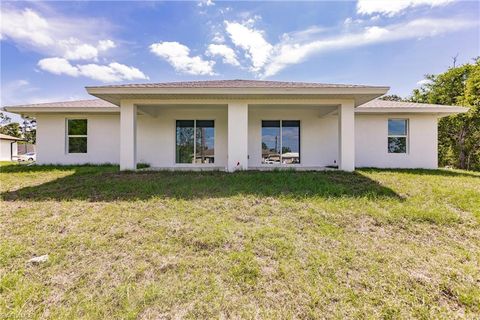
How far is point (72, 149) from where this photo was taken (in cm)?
1173

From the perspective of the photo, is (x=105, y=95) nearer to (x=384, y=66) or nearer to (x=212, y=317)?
(x=212, y=317)

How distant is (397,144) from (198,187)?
9.88 m

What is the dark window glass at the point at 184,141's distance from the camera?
35.8 feet

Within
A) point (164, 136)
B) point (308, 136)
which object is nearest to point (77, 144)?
point (164, 136)

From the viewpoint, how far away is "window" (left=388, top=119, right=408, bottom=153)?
11.0 meters

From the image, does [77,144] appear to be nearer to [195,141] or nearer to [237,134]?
[195,141]

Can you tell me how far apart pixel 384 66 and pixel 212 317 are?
650 inches

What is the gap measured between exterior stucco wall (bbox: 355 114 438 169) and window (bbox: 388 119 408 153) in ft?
0.56

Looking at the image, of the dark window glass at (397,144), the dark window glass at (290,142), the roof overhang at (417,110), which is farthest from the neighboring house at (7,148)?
the dark window glass at (397,144)

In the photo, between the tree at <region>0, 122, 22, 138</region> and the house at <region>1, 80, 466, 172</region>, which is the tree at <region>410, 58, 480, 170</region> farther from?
the tree at <region>0, 122, 22, 138</region>

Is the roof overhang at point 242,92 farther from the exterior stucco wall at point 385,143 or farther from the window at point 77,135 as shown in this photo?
the window at point 77,135

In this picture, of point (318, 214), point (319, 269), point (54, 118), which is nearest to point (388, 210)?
point (318, 214)

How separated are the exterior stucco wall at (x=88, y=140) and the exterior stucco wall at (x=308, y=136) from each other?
264 inches

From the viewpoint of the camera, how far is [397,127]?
1106 cm
